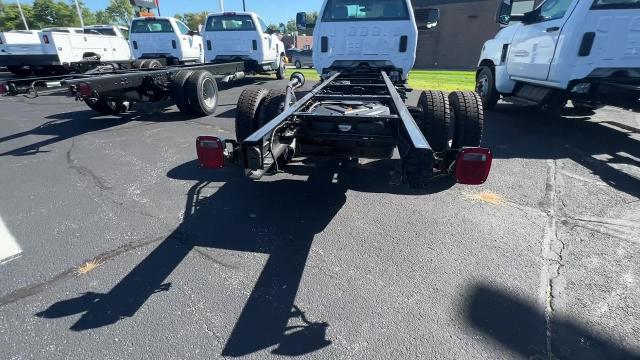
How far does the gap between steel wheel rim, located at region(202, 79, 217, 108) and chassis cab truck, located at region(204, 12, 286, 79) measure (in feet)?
12.2

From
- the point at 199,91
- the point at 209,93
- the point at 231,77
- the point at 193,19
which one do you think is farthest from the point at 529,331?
the point at 193,19

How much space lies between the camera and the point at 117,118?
22.7 feet

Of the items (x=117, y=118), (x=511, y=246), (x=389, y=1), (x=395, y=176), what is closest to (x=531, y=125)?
(x=389, y=1)

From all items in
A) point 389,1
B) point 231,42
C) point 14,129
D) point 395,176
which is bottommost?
point 14,129

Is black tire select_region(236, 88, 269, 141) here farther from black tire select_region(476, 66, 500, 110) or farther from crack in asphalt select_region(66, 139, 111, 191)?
black tire select_region(476, 66, 500, 110)

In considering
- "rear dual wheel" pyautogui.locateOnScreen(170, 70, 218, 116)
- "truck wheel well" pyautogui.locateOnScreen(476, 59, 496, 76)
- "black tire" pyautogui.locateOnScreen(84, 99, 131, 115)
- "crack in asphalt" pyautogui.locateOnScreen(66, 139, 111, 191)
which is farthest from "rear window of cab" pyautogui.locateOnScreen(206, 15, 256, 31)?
"crack in asphalt" pyautogui.locateOnScreen(66, 139, 111, 191)

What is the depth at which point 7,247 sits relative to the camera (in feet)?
8.23

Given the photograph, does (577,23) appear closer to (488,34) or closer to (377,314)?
(377,314)

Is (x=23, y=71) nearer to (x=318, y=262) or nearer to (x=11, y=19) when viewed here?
(x=318, y=262)

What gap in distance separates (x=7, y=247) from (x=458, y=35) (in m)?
35.1

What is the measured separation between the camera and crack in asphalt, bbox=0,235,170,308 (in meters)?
1.99

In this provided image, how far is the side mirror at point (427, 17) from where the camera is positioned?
6.75 m

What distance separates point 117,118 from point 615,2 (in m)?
8.97

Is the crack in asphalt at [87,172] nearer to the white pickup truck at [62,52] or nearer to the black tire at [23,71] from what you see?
the white pickup truck at [62,52]
